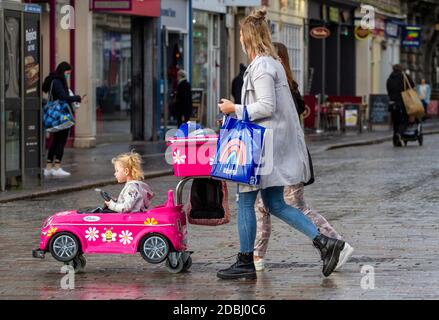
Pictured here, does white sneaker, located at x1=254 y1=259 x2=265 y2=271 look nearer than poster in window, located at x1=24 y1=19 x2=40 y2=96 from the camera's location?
Yes

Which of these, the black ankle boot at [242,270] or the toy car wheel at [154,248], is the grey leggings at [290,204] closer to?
the black ankle boot at [242,270]

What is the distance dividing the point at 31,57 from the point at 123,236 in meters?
9.28

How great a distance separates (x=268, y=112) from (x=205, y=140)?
26.0 inches

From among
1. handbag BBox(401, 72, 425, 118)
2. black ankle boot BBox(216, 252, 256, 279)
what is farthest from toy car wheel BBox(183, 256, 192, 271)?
handbag BBox(401, 72, 425, 118)

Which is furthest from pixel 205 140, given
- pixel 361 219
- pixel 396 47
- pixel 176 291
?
pixel 396 47

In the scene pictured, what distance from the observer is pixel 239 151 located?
956 centimetres

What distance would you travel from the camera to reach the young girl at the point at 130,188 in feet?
33.8

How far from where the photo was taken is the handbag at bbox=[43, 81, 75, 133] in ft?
68.2

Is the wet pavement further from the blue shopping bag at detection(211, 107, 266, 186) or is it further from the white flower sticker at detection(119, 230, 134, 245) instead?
the blue shopping bag at detection(211, 107, 266, 186)

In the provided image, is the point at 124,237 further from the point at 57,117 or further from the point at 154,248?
the point at 57,117


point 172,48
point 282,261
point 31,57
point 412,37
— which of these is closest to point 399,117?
point 172,48

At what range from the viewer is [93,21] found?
30.5 m

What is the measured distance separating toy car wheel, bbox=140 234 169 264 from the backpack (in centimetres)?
36
